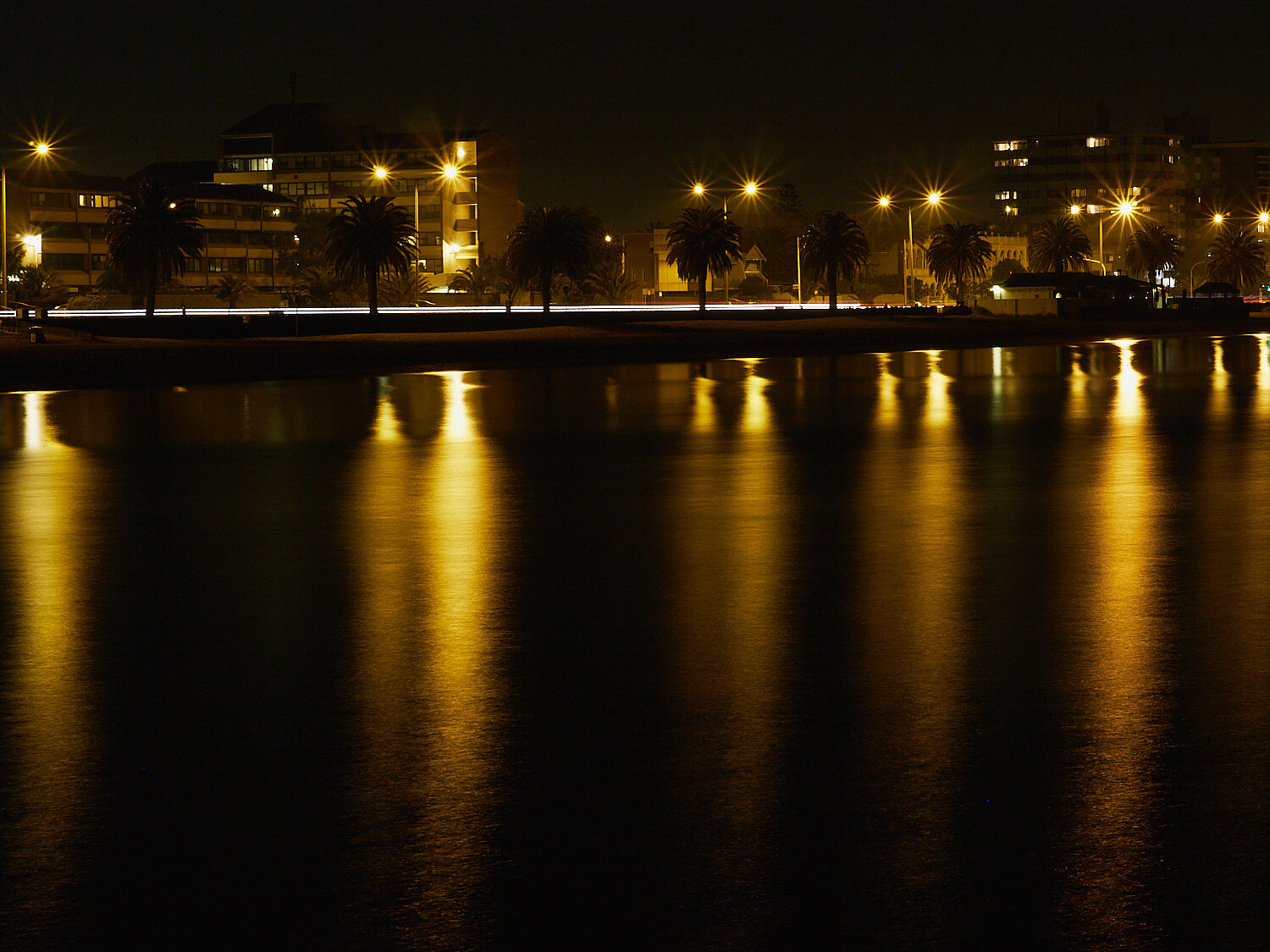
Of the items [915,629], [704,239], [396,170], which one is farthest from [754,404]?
[396,170]

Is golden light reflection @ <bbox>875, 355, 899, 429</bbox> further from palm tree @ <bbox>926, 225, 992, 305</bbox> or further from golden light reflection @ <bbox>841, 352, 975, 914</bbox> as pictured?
palm tree @ <bbox>926, 225, 992, 305</bbox>

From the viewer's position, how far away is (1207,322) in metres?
87.8

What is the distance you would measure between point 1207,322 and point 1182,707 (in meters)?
85.7

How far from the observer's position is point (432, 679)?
800cm

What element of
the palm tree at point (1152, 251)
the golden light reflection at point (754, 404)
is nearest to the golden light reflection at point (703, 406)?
the golden light reflection at point (754, 404)

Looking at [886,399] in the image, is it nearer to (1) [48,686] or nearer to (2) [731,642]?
(2) [731,642]

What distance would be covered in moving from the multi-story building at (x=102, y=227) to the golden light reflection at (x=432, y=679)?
101 meters

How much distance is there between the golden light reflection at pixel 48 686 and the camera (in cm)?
538

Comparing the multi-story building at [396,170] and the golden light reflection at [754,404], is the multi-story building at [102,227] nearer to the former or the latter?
the multi-story building at [396,170]

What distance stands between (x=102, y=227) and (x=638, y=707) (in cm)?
12317

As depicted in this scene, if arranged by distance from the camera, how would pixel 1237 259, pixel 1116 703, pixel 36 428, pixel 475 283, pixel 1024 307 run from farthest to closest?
pixel 1237 259, pixel 475 283, pixel 1024 307, pixel 36 428, pixel 1116 703

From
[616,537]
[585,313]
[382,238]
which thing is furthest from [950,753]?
[585,313]

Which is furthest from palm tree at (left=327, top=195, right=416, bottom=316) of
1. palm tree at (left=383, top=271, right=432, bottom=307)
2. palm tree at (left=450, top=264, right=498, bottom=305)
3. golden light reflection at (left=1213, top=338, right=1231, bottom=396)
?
golden light reflection at (left=1213, top=338, right=1231, bottom=396)

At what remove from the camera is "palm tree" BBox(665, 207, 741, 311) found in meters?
92.6
